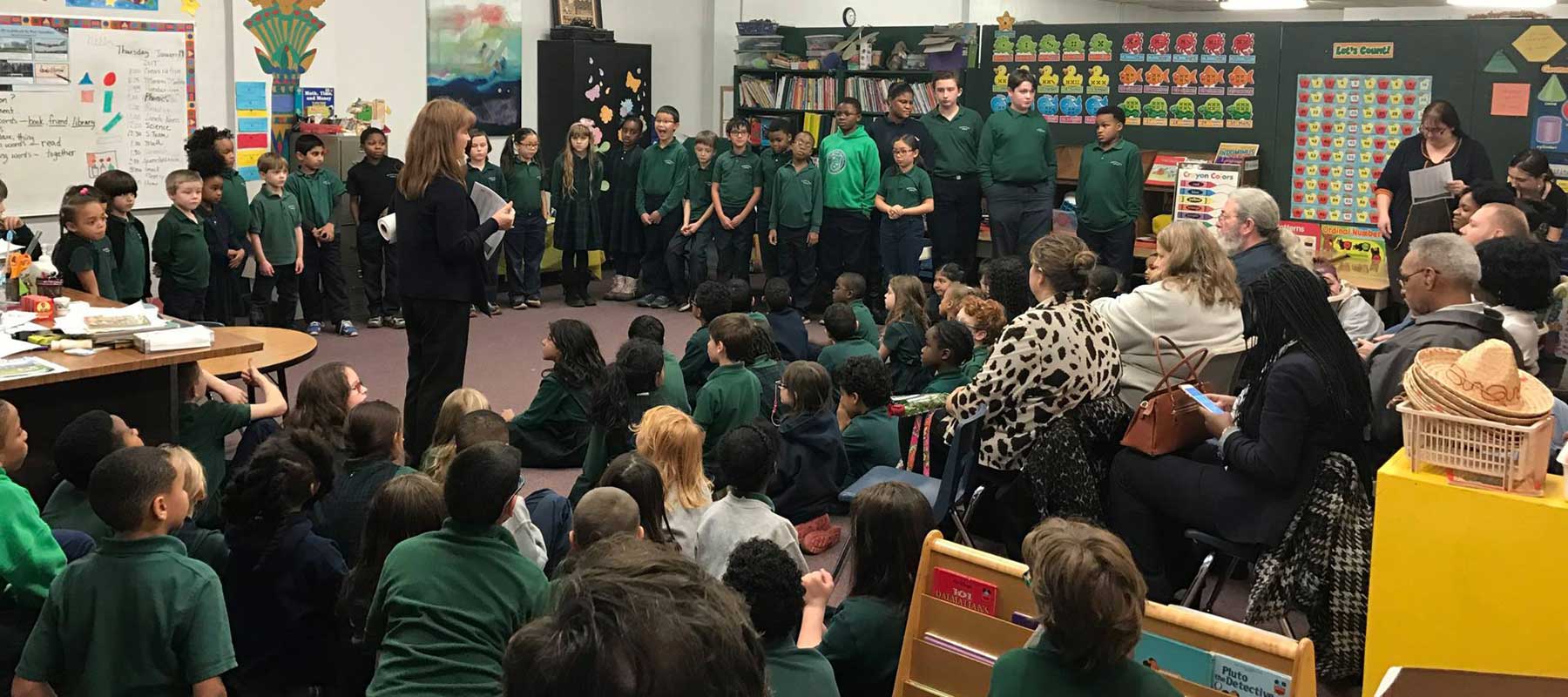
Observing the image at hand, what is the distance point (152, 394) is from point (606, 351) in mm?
3871

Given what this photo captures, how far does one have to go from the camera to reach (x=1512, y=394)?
297 cm

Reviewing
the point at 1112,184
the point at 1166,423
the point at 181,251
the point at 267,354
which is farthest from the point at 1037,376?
the point at 1112,184

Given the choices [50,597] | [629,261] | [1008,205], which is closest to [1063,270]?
[50,597]

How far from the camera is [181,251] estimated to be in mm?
7098

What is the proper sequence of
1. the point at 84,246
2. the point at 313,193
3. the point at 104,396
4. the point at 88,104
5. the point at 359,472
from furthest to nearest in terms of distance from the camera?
the point at 313,193
the point at 88,104
the point at 84,246
the point at 104,396
the point at 359,472

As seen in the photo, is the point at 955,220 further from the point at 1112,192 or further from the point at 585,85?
the point at 585,85

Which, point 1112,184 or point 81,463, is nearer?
point 81,463

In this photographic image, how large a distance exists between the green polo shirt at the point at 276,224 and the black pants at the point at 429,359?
3.29 meters

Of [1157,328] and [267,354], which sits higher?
[1157,328]

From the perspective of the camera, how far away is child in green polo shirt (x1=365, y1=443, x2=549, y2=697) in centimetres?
260

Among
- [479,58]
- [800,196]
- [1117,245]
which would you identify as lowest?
[1117,245]

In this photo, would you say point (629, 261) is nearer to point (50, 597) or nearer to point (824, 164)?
point (824, 164)

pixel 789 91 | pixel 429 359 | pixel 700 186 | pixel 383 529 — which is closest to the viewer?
pixel 383 529

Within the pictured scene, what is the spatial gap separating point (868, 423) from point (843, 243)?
16.3 feet
